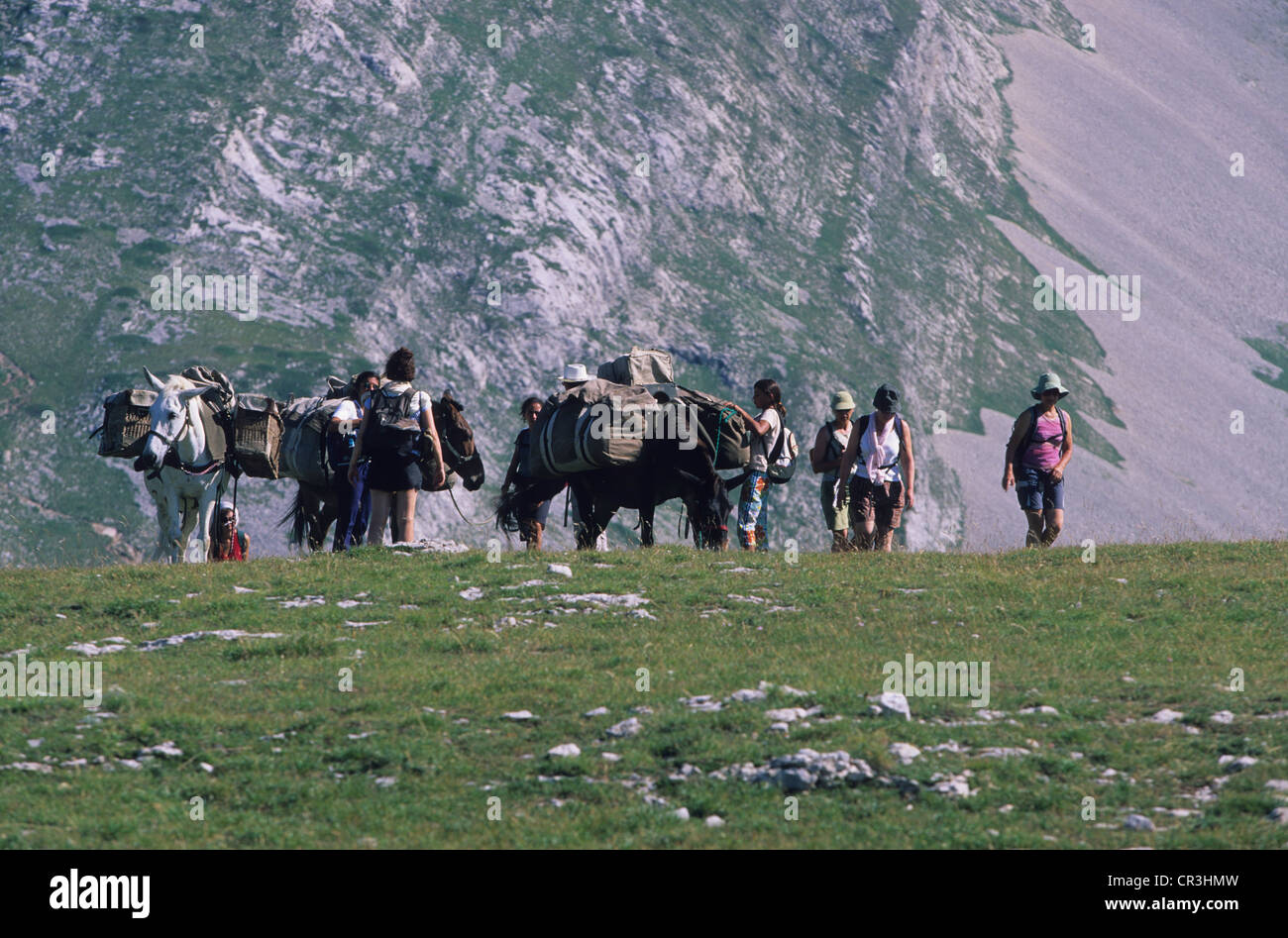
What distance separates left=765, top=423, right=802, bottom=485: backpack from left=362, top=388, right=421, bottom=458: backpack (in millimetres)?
4682

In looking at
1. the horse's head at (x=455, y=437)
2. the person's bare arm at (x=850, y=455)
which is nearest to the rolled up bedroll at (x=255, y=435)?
the horse's head at (x=455, y=437)

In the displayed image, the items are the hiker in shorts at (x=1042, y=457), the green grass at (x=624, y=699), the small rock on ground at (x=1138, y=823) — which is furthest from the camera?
the hiker in shorts at (x=1042, y=457)

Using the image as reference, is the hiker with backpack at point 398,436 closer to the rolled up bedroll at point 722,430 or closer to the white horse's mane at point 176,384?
the white horse's mane at point 176,384

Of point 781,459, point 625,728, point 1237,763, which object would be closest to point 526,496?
point 781,459

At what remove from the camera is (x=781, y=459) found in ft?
68.6

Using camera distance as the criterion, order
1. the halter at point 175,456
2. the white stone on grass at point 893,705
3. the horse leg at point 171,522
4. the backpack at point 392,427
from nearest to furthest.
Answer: the white stone on grass at point 893,705 → the backpack at point 392,427 → the halter at point 175,456 → the horse leg at point 171,522

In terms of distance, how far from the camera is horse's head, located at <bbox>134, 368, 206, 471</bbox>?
2033 centimetres

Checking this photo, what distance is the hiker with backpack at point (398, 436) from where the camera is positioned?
1919cm

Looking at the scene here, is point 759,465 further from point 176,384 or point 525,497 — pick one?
point 176,384

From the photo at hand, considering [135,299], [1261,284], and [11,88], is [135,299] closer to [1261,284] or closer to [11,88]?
[11,88]

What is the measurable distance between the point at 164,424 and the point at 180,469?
2.11ft

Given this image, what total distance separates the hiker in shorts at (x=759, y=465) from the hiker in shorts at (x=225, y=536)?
6.85 m

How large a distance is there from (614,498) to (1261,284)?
457ft

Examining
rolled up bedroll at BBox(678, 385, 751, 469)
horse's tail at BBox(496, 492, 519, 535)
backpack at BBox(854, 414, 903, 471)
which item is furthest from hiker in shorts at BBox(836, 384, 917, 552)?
horse's tail at BBox(496, 492, 519, 535)
